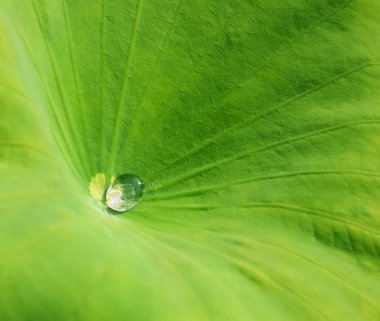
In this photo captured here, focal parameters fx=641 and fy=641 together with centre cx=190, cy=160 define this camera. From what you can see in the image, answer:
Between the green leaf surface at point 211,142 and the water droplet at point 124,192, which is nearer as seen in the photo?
the green leaf surface at point 211,142

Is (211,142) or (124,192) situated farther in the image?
(211,142)

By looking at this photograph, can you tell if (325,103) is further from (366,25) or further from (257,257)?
(257,257)

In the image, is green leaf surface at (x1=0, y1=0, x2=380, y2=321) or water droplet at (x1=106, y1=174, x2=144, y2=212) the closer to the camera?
green leaf surface at (x1=0, y1=0, x2=380, y2=321)

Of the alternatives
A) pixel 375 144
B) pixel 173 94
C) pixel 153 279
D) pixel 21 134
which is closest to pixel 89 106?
pixel 173 94

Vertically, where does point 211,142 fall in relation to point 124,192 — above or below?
above
